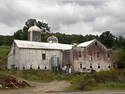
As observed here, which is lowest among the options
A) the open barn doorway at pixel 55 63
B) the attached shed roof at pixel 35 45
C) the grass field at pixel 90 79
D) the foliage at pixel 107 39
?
the grass field at pixel 90 79

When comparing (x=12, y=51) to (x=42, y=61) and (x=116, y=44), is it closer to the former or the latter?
(x=42, y=61)

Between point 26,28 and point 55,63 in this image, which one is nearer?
point 55,63

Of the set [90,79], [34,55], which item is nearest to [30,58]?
[34,55]

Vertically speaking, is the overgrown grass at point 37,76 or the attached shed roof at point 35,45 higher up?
the attached shed roof at point 35,45

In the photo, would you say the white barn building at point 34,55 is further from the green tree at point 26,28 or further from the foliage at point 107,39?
the foliage at point 107,39

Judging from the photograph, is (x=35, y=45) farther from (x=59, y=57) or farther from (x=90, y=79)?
(x=90, y=79)

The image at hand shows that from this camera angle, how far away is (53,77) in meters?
40.4

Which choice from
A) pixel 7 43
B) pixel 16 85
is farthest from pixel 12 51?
pixel 7 43

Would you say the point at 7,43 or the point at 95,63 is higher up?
the point at 7,43

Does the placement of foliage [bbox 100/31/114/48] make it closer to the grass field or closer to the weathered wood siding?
the weathered wood siding

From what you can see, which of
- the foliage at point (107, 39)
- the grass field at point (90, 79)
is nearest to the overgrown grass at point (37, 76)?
the grass field at point (90, 79)

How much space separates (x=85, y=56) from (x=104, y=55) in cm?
627

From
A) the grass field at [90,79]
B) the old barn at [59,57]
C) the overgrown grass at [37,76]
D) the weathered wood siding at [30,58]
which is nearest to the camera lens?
the grass field at [90,79]

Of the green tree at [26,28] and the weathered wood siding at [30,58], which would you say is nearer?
the weathered wood siding at [30,58]
